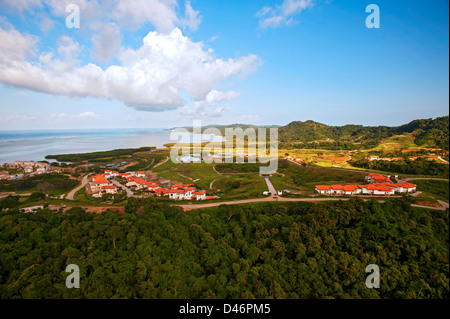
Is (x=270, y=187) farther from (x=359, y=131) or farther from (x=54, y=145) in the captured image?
(x=359, y=131)

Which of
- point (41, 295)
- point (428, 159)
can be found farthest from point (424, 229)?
point (41, 295)

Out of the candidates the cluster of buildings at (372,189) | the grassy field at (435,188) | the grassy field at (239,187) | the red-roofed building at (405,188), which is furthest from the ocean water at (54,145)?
the grassy field at (435,188)

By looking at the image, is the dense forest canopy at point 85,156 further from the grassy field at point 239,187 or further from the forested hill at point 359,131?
the forested hill at point 359,131

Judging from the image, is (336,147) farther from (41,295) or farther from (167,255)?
(41,295)

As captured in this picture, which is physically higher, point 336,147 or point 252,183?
point 336,147

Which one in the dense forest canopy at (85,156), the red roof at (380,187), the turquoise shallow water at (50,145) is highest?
the turquoise shallow water at (50,145)

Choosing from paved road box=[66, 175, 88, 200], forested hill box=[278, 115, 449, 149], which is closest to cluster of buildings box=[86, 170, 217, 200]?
paved road box=[66, 175, 88, 200]
